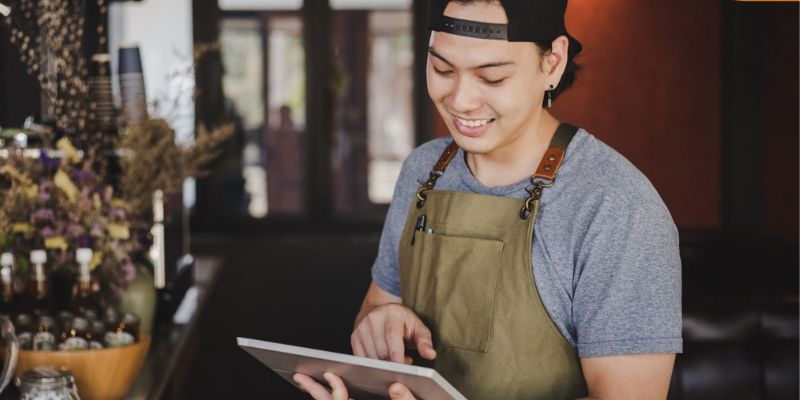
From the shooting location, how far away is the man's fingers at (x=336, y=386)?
1.36 meters

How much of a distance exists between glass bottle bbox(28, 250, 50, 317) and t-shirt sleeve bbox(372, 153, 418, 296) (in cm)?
69

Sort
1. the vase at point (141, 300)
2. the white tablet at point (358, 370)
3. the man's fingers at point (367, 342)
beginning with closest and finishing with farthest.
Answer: the white tablet at point (358, 370)
the man's fingers at point (367, 342)
the vase at point (141, 300)

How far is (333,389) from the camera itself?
4.50 feet

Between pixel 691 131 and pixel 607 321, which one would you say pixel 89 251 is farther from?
pixel 691 131

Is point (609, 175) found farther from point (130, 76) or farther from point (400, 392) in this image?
point (130, 76)

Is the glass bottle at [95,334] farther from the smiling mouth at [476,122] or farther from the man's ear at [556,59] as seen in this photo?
the man's ear at [556,59]

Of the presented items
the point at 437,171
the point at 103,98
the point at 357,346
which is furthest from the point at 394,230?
the point at 103,98

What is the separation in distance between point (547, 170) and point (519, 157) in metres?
0.07

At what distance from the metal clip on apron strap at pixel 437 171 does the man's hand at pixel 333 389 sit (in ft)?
1.25

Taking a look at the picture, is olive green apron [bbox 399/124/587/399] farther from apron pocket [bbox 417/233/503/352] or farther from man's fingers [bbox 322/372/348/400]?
man's fingers [bbox 322/372/348/400]

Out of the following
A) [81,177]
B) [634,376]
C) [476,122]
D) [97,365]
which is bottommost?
[97,365]

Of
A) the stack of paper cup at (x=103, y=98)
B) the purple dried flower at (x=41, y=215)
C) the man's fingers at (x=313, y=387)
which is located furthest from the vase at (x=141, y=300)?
the man's fingers at (x=313, y=387)

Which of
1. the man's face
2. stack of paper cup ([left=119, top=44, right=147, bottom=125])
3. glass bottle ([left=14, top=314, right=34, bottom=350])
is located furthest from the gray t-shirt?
stack of paper cup ([left=119, top=44, right=147, bottom=125])

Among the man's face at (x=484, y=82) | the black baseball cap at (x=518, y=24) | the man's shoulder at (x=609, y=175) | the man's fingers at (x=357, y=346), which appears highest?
the black baseball cap at (x=518, y=24)
